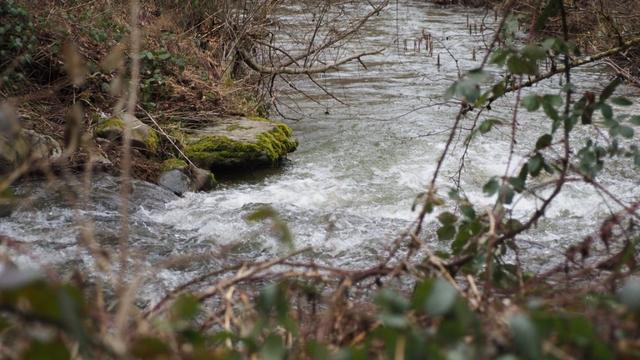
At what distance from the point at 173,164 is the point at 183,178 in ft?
0.82

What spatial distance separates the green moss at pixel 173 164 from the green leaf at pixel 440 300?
5.59m

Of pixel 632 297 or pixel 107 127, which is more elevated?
pixel 632 297

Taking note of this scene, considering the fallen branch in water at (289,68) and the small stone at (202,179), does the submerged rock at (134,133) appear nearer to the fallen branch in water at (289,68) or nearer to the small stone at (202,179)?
the small stone at (202,179)

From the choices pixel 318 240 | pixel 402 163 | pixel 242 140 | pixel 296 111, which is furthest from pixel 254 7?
pixel 318 240

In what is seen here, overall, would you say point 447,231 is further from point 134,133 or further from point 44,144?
point 134,133

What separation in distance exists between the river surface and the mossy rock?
0.56 ft

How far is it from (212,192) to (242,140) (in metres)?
0.87

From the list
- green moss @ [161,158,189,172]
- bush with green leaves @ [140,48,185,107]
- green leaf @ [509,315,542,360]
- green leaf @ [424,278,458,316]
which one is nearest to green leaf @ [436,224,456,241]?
green leaf @ [424,278,458,316]

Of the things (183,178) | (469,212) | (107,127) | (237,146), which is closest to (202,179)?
(183,178)

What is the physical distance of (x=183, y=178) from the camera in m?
6.54

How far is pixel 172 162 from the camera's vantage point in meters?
6.75

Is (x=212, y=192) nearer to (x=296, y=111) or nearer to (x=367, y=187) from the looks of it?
(x=367, y=187)

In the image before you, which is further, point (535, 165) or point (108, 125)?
point (108, 125)

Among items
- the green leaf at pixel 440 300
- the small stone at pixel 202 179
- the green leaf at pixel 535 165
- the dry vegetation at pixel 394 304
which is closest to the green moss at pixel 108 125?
the small stone at pixel 202 179
